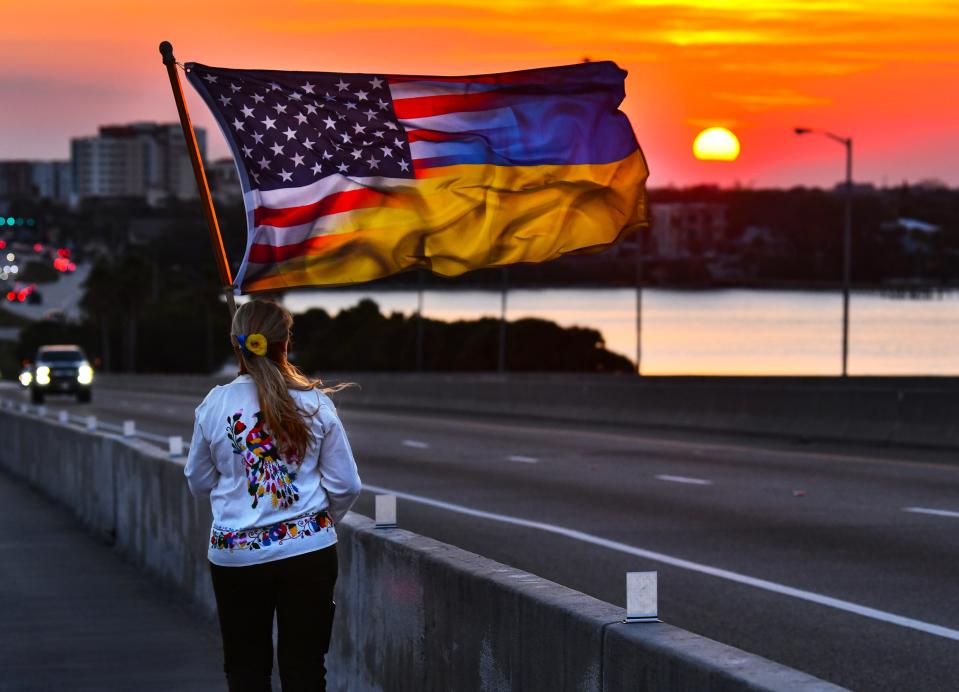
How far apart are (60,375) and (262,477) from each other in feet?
182

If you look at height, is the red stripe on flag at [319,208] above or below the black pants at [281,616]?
above

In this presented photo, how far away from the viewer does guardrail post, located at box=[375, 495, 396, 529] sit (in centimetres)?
763

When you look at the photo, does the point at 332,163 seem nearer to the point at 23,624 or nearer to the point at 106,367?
the point at 23,624

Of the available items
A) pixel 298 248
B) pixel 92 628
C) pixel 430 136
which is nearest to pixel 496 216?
pixel 430 136

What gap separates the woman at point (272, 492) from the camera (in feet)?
19.4

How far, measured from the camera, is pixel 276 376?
19.3 feet

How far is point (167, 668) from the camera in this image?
31.0ft

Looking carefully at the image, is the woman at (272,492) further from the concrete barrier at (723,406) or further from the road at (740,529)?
the concrete barrier at (723,406)

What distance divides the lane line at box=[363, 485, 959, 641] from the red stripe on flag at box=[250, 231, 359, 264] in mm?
4075

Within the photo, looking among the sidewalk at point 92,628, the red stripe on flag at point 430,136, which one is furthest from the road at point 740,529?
the red stripe on flag at point 430,136

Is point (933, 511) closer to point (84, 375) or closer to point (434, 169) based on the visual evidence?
point (434, 169)

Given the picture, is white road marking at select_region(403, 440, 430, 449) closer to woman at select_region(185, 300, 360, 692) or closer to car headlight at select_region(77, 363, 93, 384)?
woman at select_region(185, 300, 360, 692)

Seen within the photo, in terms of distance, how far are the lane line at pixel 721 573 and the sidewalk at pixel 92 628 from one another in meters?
3.67

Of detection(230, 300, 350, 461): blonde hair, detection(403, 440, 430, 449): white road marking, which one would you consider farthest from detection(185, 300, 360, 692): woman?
detection(403, 440, 430, 449): white road marking
